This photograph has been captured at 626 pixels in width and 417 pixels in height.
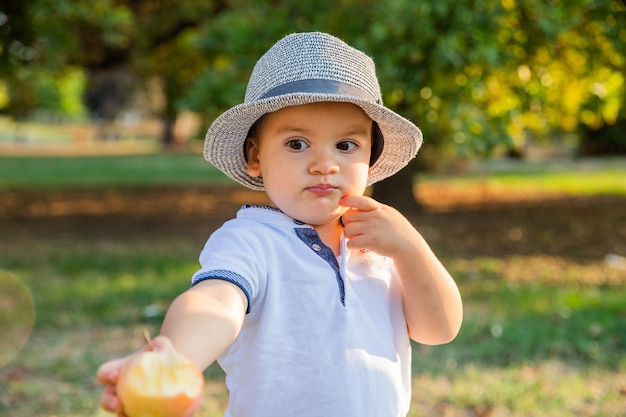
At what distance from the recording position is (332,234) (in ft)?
6.39

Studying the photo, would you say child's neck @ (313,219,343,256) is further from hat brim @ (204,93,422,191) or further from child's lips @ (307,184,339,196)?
hat brim @ (204,93,422,191)

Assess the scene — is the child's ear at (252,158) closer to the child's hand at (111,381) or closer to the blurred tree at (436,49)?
the child's hand at (111,381)

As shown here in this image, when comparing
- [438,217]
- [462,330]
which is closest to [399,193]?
[438,217]

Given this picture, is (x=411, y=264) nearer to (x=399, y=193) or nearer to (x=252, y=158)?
(x=252, y=158)

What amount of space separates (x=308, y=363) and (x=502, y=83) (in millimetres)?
6779

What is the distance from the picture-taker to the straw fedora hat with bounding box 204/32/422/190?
1814 millimetres

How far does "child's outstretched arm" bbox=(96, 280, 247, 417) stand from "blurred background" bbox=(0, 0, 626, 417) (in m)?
2.47

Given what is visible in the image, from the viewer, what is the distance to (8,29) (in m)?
9.40

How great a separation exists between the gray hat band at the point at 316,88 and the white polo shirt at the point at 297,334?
0.28m

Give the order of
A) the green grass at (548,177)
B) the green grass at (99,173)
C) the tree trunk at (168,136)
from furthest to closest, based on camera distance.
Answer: the tree trunk at (168,136) → the green grass at (99,173) → the green grass at (548,177)

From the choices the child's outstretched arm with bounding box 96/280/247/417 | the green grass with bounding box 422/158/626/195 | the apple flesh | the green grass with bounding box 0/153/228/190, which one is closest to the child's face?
the child's outstretched arm with bounding box 96/280/247/417

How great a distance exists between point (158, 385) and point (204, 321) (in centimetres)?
26

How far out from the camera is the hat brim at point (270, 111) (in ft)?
5.92

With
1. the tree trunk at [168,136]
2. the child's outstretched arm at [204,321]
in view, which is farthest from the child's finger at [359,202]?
the tree trunk at [168,136]
